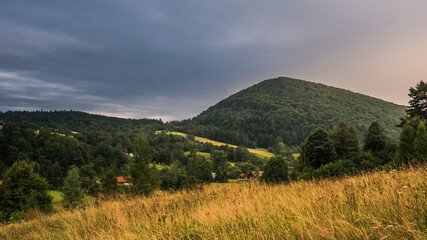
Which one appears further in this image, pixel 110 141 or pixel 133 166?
pixel 110 141

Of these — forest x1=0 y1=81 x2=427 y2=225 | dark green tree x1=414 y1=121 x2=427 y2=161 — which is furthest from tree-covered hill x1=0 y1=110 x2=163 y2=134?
dark green tree x1=414 y1=121 x2=427 y2=161

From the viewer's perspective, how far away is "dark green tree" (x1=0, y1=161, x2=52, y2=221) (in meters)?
22.3

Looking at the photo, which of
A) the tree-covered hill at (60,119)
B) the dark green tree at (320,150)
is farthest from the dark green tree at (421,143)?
the tree-covered hill at (60,119)

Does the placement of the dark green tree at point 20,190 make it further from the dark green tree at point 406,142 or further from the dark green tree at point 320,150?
the dark green tree at point 406,142

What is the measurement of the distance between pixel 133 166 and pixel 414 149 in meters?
34.3

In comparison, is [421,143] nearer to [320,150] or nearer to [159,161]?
[320,150]

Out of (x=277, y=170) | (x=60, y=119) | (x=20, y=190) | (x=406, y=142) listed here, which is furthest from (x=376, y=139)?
(x=60, y=119)

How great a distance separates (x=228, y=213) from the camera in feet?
13.9

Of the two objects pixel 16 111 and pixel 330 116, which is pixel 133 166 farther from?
pixel 16 111

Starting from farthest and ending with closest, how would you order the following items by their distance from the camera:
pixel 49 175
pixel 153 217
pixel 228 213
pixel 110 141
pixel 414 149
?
pixel 110 141 < pixel 49 175 < pixel 414 149 < pixel 153 217 < pixel 228 213

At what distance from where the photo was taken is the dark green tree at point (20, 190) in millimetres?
22281

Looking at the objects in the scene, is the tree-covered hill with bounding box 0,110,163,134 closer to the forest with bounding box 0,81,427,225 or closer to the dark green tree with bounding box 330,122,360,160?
the forest with bounding box 0,81,427,225

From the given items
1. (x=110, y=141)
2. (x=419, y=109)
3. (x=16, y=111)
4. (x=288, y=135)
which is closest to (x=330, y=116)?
(x=288, y=135)

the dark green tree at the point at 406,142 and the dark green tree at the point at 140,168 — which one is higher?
the dark green tree at the point at 406,142
